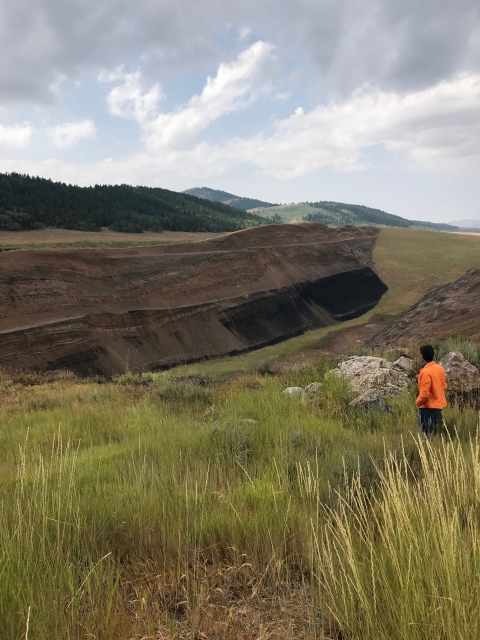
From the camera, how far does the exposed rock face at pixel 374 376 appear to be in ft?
27.8

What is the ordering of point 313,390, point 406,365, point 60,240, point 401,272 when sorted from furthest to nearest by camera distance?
point 401,272 < point 60,240 < point 406,365 < point 313,390

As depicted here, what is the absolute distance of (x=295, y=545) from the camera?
9.30 feet

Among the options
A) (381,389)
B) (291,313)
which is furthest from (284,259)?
(381,389)

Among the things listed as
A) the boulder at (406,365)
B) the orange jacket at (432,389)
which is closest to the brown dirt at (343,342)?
the boulder at (406,365)

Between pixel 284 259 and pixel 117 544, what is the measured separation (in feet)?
134

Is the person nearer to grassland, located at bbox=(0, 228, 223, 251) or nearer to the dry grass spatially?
the dry grass

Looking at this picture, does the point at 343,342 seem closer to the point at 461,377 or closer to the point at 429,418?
the point at 461,377

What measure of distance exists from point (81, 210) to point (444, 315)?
5747 centimetres

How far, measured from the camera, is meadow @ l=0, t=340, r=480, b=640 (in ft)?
6.68

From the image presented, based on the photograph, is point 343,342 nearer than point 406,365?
No

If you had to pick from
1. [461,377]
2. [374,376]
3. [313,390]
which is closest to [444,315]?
[374,376]

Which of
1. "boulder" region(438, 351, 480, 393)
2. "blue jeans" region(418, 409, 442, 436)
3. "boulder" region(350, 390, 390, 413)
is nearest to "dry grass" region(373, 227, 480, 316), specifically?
"boulder" region(438, 351, 480, 393)

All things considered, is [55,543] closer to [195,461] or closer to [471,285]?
[195,461]

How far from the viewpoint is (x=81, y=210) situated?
218ft
